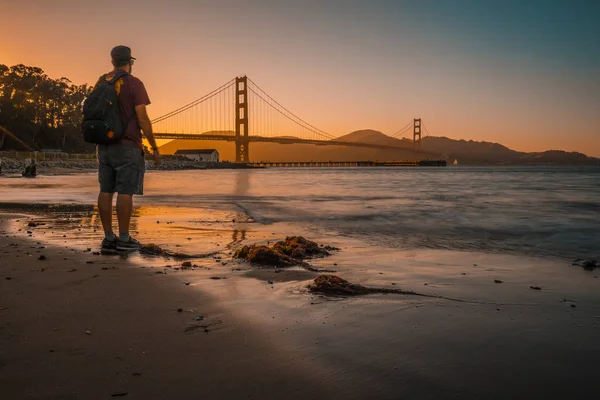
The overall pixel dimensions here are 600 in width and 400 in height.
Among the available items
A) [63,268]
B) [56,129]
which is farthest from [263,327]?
[56,129]

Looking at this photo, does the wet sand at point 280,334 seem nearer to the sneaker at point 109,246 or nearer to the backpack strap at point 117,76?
the sneaker at point 109,246

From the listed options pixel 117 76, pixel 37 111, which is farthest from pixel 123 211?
pixel 37 111

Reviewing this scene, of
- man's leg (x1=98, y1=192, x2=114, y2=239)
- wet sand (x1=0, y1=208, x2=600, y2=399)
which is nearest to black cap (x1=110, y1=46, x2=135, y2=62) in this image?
man's leg (x1=98, y1=192, x2=114, y2=239)

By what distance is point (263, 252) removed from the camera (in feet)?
13.7

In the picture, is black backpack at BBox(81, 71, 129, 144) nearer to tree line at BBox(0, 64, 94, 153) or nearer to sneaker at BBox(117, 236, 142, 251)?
sneaker at BBox(117, 236, 142, 251)

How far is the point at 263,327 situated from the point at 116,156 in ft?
9.56

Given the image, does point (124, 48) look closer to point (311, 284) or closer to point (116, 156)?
point (116, 156)

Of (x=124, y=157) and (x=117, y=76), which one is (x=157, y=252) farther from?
(x=117, y=76)

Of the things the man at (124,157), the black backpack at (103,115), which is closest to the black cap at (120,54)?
the man at (124,157)

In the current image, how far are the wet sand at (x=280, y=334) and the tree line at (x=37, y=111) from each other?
2335 inches

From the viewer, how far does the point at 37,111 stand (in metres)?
67.8

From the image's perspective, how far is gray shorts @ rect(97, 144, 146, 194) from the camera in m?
4.61

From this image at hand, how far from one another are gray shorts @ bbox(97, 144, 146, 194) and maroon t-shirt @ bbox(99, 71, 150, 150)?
0.31 feet

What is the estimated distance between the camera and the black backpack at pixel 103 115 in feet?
14.6
